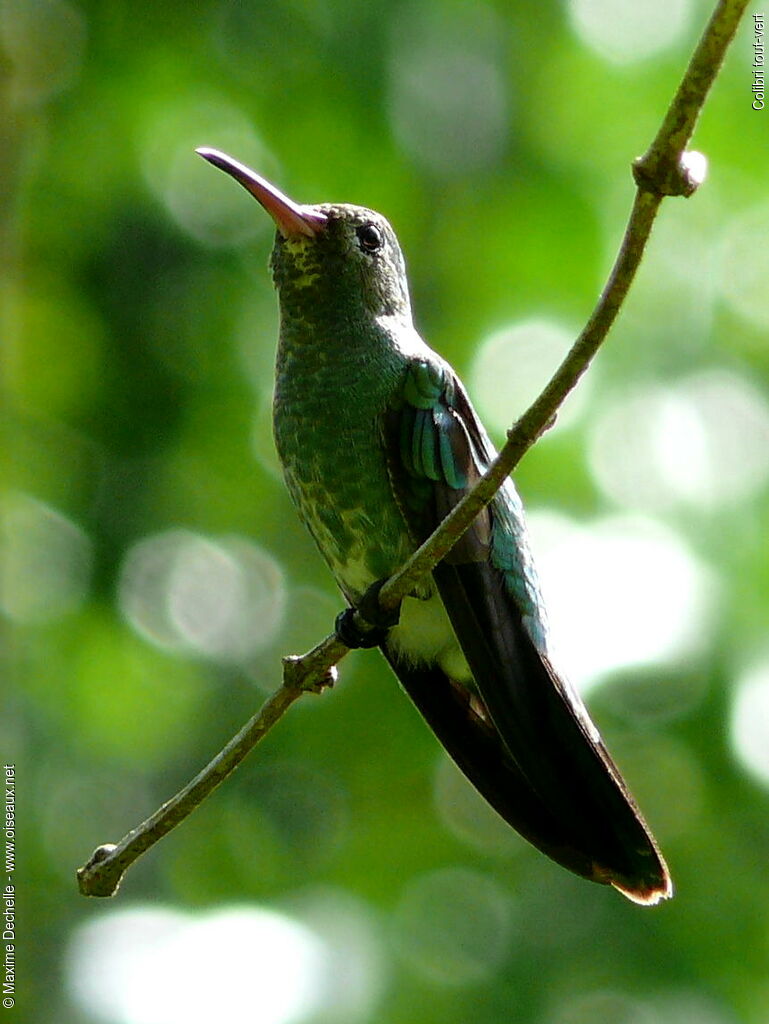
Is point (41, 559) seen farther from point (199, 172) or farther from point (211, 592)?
point (199, 172)

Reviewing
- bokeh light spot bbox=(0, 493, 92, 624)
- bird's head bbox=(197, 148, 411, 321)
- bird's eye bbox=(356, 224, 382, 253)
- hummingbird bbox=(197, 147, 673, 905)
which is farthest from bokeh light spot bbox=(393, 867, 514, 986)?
bird's eye bbox=(356, 224, 382, 253)

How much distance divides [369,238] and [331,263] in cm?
18

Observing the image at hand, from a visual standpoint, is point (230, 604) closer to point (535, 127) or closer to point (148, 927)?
point (148, 927)

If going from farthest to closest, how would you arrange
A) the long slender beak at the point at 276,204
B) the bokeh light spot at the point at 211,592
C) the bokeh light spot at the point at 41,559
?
the bokeh light spot at the point at 211,592
the bokeh light spot at the point at 41,559
the long slender beak at the point at 276,204

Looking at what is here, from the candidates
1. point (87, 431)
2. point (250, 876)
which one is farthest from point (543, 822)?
point (87, 431)

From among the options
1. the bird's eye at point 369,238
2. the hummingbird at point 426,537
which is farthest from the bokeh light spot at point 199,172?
the hummingbird at point 426,537

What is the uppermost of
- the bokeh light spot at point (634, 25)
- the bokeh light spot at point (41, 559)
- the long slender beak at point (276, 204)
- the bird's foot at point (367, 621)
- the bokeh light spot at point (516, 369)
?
the bokeh light spot at point (634, 25)

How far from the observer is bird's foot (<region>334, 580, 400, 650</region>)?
3580 millimetres

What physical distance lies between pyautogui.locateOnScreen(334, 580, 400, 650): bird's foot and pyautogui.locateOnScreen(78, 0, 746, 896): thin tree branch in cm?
3

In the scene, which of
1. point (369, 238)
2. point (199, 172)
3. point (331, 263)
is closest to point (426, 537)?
point (331, 263)

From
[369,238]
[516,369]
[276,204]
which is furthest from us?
[516,369]

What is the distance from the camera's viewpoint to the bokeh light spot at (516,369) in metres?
5.97

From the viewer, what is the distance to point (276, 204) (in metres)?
3.94

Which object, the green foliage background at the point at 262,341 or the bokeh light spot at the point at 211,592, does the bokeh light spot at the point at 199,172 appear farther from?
the bokeh light spot at the point at 211,592
